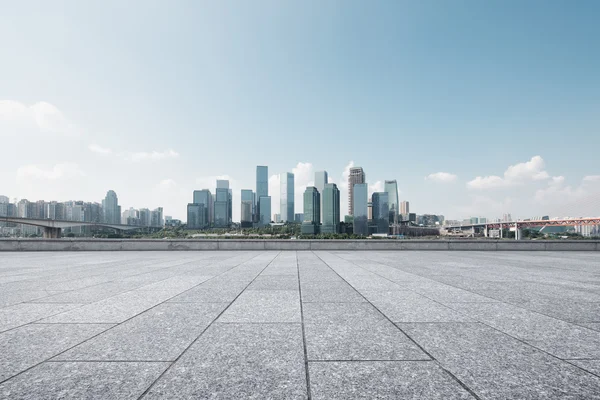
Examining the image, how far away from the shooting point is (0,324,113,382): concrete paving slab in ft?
11.3

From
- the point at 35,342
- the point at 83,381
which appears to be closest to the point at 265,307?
the point at 83,381

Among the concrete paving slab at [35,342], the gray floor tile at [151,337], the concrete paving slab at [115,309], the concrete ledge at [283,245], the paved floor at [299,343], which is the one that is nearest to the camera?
the paved floor at [299,343]

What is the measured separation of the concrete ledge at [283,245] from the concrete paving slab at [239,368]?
62.4 ft

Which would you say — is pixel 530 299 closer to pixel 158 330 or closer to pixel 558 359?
pixel 558 359

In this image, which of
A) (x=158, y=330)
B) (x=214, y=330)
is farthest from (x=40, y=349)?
(x=214, y=330)

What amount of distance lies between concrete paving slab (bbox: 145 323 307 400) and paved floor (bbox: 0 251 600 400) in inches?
0.7

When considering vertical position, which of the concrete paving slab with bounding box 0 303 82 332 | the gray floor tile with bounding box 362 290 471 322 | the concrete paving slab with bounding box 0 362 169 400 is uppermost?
the concrete paving slab with bounding box 0 362 169 400

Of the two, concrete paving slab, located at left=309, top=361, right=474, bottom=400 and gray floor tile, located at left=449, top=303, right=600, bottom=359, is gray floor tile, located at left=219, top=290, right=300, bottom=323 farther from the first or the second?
gray floor tile, located at left=449, top=303, right=600, bottom=359

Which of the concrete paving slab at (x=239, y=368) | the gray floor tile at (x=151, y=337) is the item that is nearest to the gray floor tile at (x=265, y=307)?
the gray floor tile at (x=151, y=337)

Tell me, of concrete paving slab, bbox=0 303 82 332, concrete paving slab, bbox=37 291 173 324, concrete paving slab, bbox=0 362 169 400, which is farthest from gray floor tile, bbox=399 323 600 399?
concrete paving slab, bbox=0 303 82 332

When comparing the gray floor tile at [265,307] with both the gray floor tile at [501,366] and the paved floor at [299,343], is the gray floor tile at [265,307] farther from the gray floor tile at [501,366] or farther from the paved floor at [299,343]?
the gray floor tile at [501,366]

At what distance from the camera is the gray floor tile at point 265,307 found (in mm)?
5238

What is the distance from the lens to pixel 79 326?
15.8 ft

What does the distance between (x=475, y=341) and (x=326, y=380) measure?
2.37 metres
